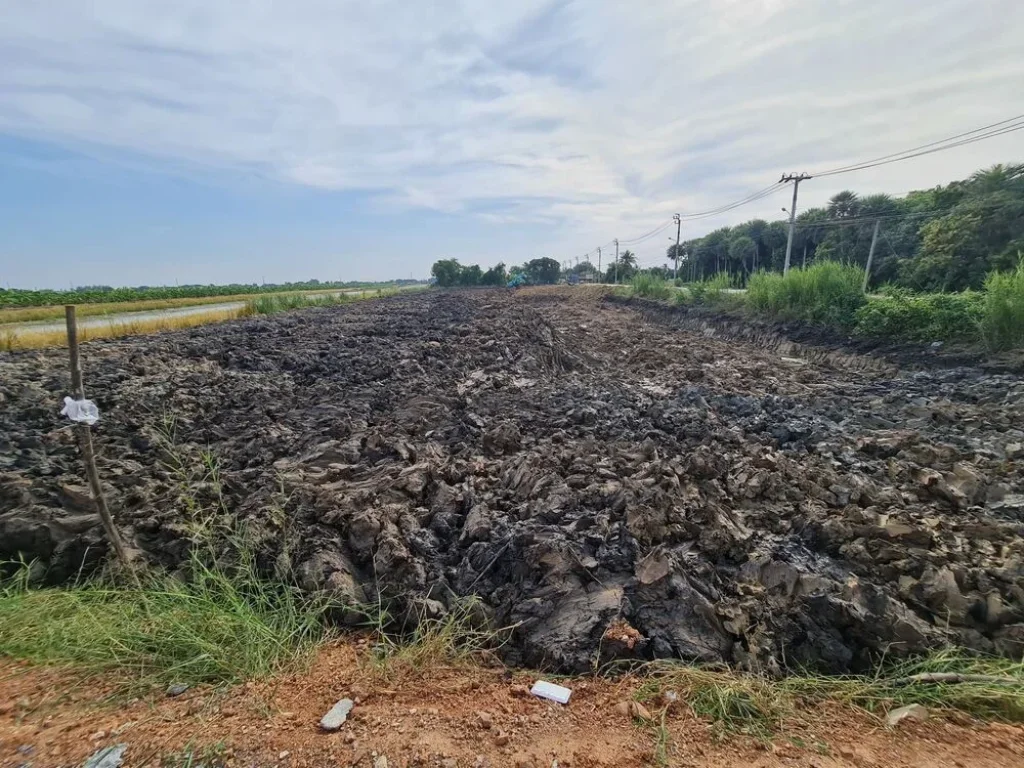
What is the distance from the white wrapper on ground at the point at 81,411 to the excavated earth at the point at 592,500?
118 cm

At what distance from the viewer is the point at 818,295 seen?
1419 centimetres

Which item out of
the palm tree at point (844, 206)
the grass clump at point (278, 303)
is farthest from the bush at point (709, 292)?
the palm tree at point (844, 206)

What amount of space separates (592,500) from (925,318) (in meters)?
11.4

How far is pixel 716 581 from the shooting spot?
3.33 m

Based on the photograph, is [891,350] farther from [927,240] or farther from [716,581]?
[927,240]

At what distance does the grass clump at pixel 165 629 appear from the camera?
2.51 metres

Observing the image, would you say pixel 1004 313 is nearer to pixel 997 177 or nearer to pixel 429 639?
pixel 429 639

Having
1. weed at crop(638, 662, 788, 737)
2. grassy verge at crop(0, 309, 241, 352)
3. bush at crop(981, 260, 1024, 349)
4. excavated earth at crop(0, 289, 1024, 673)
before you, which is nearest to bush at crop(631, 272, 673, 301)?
bush at crop(981, 260, 1024, 349)

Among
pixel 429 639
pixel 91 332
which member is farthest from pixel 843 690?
pixel 91 332

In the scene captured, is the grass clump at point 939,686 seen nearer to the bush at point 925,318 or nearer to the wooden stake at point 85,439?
the wooden stake at point 85,439

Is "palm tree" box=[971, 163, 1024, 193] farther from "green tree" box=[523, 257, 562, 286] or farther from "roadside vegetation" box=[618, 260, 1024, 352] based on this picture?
"green tree" box=[523, 257, 562, 286]

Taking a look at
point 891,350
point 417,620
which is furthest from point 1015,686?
point 891,350

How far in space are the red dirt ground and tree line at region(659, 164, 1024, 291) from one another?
19.1 meters

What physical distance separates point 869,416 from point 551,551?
591 cm
